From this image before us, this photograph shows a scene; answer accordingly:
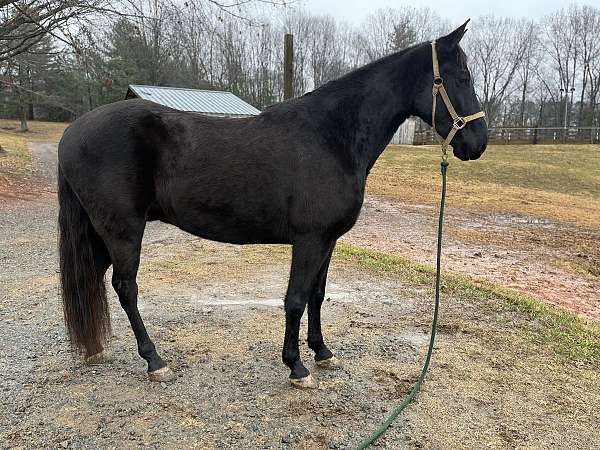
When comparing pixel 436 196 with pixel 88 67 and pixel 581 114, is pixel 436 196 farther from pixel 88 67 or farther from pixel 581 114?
pixel 581 114

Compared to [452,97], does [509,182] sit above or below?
below

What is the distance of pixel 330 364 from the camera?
328 centimetres

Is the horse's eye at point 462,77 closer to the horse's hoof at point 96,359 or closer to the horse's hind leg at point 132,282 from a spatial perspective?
the horse's hind leg at point 132,282

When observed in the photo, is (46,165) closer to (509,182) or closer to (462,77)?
(509,182)

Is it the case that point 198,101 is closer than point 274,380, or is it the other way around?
point 274,380

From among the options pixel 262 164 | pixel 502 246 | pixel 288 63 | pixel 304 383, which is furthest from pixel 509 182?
pixel 262 164

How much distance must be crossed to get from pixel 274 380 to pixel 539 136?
41383 millimetres

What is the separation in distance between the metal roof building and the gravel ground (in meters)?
7.28

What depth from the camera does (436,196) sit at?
1416 centimetres

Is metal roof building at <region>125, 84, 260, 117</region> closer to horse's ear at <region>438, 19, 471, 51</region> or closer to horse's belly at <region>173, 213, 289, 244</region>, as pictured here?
horse's belly at <region>173, 213, 289, 244</region>

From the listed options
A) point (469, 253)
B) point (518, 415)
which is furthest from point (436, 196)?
point (518, 415)

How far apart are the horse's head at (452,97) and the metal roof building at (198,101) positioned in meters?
8.68

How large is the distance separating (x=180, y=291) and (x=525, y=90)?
6160 cm

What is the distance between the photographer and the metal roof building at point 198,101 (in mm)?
11266
